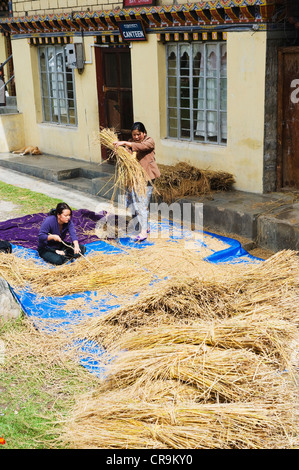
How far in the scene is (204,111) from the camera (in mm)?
9461

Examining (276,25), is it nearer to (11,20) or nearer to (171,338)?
(171,338)

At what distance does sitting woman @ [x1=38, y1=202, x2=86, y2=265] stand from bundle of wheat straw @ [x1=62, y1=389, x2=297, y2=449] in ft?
10.5

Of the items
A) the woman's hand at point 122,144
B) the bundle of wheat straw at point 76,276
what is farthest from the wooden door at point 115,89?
the bundle of wheat straw at point 76,276

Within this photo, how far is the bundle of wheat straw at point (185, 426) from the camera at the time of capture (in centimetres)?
376

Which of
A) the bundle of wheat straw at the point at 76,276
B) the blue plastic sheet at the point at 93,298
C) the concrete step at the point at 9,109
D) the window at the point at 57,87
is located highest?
the window at the point at 57,87

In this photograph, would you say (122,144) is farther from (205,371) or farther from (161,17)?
(205,371)

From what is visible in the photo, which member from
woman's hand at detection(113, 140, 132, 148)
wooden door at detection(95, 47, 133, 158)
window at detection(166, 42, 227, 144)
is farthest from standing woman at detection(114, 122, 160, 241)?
wooden door at detection(95, 47, 133, 158)

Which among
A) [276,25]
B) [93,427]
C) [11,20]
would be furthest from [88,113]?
[93,427]

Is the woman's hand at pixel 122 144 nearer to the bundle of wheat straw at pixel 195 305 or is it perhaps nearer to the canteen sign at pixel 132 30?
the bundle of wheat straw at pixel 195 305

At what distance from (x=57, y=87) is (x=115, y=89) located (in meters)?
2.00

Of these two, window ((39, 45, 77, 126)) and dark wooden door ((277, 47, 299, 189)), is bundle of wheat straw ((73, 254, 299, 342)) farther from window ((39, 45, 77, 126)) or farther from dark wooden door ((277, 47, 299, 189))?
window ((39, 45, 77, 126))

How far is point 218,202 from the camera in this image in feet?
27.3

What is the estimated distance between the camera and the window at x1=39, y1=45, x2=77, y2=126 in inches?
483

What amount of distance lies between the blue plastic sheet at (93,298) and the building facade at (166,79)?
142 centimetres
